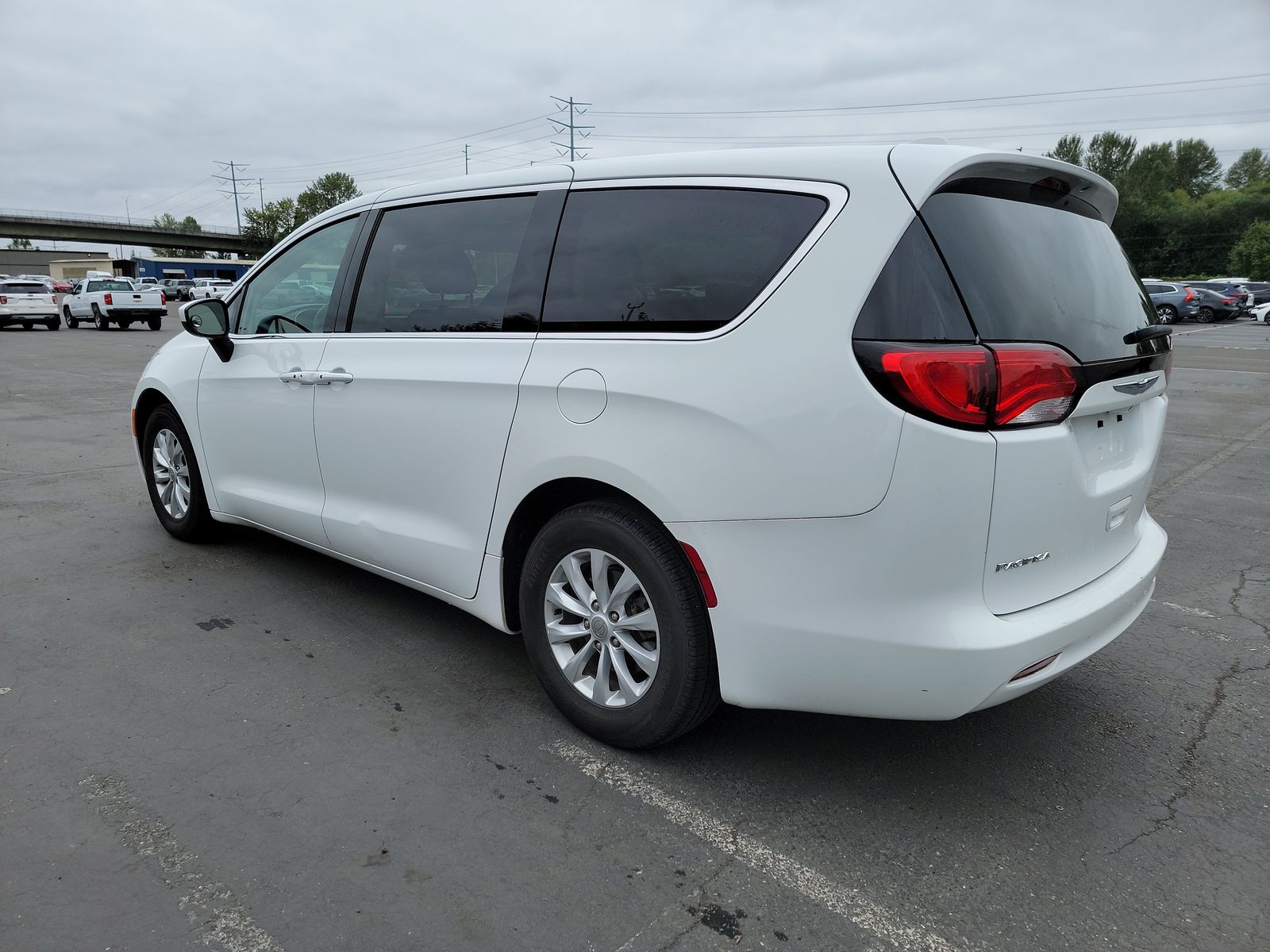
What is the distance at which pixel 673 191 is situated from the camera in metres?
2.81

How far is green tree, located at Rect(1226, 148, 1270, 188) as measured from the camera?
105750mm

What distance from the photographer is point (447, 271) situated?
3.45 meters

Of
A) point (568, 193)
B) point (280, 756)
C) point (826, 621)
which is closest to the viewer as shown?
point (826, 621)

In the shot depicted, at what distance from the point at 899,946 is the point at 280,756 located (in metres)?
1.93

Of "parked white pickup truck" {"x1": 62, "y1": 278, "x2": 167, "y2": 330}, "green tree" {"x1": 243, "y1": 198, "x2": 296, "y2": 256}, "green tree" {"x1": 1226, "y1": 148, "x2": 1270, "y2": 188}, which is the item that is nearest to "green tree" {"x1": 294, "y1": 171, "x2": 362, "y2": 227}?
"green tree" {"x1": 243, "y1": 198, "x2": 296, "y2": 256}

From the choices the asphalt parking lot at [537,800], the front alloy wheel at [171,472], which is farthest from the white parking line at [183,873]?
the front alloy wheel at [171,472]

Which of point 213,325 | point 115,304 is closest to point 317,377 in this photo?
point 213,325

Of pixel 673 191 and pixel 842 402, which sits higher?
pixel 673 191

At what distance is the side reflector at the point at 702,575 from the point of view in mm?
2533

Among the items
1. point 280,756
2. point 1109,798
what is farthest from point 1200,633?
point 280,756

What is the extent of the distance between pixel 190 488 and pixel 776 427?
3785 millimetres

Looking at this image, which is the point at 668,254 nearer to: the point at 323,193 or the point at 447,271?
the point at 447,271

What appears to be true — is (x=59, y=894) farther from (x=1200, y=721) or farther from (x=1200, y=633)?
(x=1200, y=633)

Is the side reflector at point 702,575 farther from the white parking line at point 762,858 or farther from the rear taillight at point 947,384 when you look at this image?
the rear taillight at point 947,384
